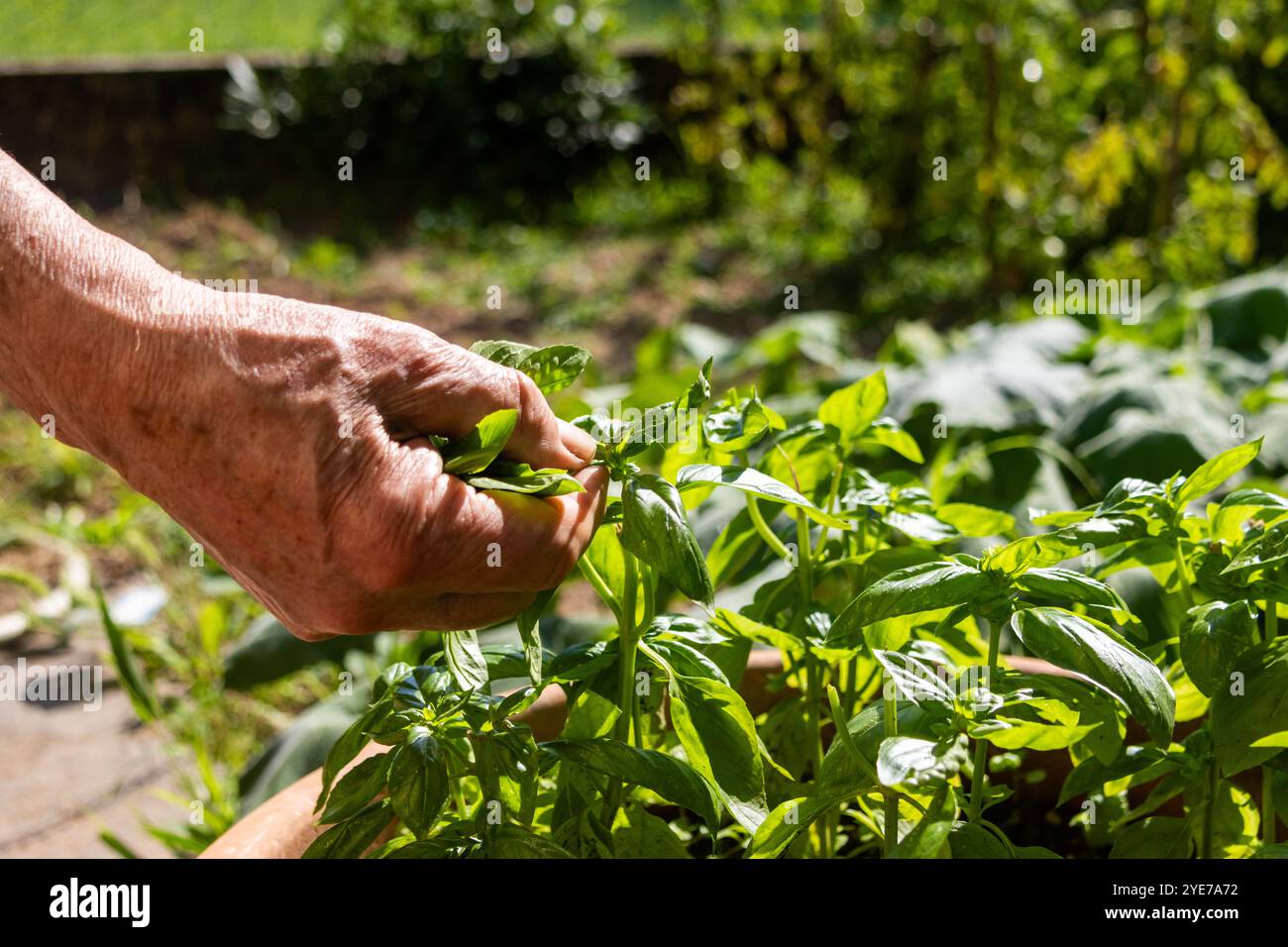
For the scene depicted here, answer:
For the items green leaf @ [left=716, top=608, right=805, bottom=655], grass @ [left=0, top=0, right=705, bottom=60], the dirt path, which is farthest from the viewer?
grass @ [left=0, top=0, right=705, bottom=60]

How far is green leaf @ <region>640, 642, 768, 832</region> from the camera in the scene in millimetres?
925

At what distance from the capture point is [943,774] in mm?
777

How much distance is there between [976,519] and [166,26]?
258 inches

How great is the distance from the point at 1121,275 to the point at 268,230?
3.28 meters

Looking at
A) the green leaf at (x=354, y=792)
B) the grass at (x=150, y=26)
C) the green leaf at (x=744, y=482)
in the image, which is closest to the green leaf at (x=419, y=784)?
the green leaf at (x=354, y=792)

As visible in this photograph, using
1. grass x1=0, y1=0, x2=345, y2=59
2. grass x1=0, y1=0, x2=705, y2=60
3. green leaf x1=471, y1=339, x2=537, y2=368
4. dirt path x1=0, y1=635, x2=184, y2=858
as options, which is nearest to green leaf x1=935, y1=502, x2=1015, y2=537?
green leaf x1=471, y1=339, x2=537, y2=368

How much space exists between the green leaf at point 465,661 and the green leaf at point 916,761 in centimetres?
28

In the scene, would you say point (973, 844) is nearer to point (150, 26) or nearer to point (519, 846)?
point (519, 846)

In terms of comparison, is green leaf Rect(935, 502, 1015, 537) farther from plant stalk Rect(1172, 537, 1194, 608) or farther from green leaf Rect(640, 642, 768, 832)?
green leaf Rect(640, 642, 768, 832)

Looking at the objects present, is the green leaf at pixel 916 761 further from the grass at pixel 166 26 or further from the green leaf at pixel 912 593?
the grass at pixel 166 26

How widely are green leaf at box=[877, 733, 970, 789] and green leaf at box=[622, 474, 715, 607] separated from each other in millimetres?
154

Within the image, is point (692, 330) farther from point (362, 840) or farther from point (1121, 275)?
point (362, 840)

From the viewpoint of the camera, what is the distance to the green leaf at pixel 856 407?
1.14 meters

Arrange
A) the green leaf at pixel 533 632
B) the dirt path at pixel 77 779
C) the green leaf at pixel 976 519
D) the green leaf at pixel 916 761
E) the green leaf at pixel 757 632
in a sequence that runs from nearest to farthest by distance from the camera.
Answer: the green leaf at pixel 916 761 < the green leaf at pixel 533 632 < the green leaf at pixel 757 632 < the green leaf at pixel 976 519 < the dirt path at pixel 77 779
